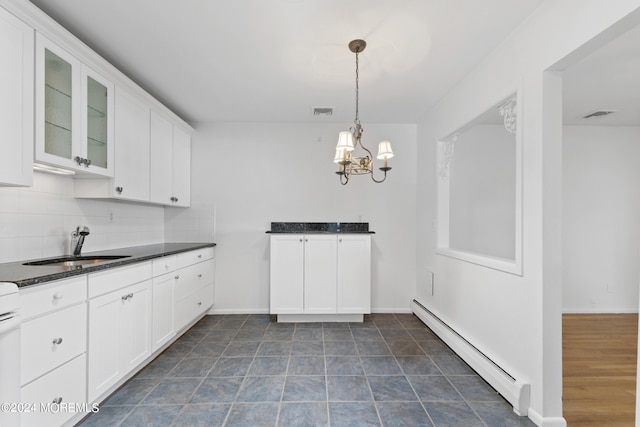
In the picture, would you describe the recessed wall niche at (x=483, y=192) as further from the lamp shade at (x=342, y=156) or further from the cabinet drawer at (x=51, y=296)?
the cabinet drawer at (x=51, y=296)

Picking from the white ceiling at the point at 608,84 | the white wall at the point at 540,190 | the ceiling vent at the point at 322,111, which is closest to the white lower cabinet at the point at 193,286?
the ceiling vent at the point at 322,111

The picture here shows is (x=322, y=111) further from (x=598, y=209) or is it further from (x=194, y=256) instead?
(x=598, y=209)

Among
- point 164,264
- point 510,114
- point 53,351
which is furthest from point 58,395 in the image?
point 510,114

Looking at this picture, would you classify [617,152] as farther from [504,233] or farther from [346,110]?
[346,110]

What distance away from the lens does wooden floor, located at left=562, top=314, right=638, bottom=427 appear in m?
1.85

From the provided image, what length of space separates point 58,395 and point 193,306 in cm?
168

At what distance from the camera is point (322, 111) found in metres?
3.54

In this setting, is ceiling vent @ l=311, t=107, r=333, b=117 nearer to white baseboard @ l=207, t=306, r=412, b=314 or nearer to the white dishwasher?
white baseboard @ l=207, t=306, r=412, b=314

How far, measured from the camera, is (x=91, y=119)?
2.16m

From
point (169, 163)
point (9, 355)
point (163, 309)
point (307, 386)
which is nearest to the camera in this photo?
point (9, 355)

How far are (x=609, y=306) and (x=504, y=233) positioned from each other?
1.64 m

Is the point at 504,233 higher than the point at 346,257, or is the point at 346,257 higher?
the point at 504,233

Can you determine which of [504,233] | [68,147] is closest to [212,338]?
[68,147]

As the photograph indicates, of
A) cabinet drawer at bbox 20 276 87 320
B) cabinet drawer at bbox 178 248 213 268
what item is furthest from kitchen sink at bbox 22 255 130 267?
cabinet drawer at bbox 178 248 213 268
